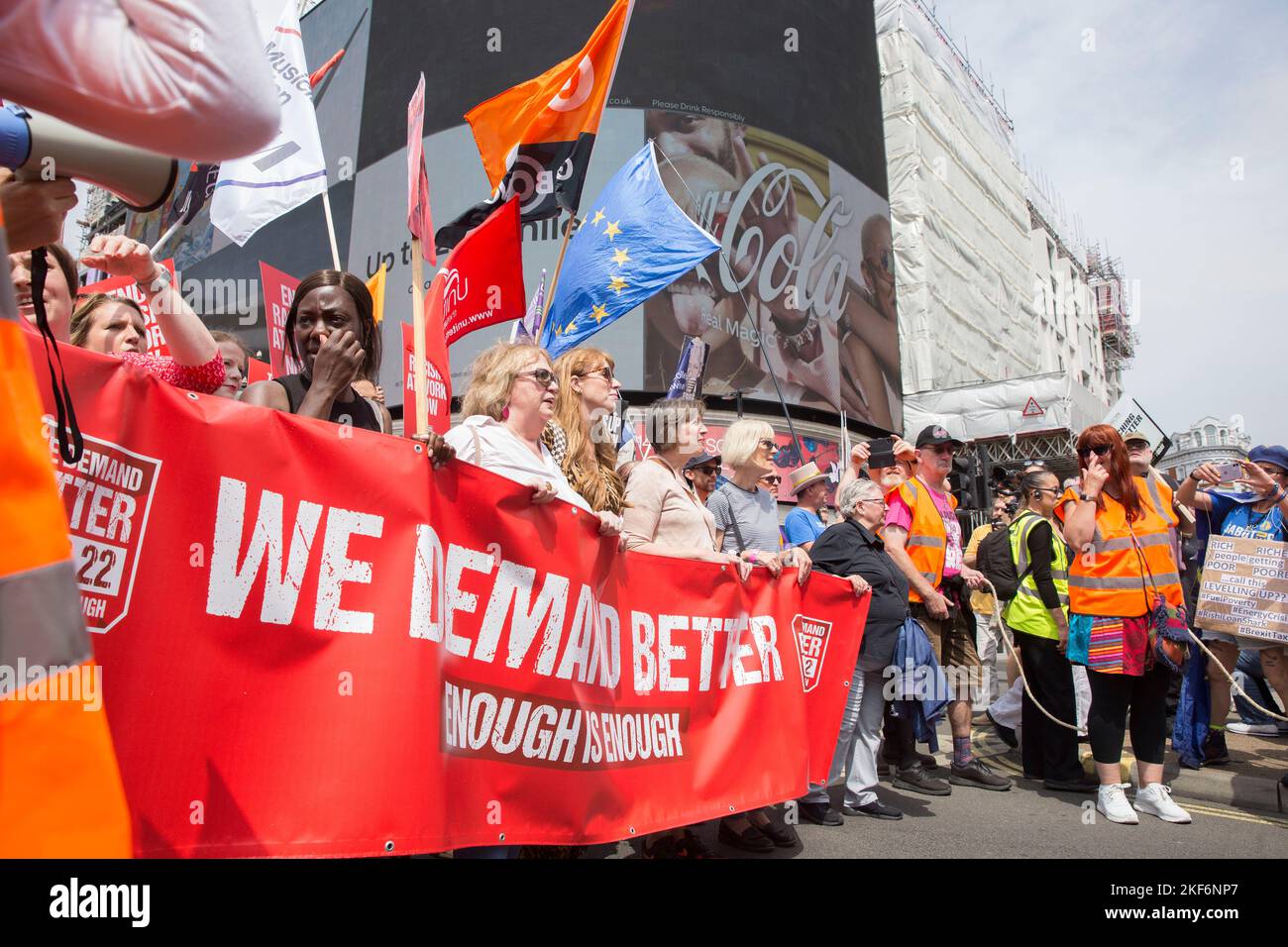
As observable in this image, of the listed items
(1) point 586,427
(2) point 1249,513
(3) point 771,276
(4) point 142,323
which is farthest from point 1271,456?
(3) point 771,276

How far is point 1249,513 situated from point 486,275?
513cm

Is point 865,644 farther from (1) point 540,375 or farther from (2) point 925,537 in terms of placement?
(1) point 540,375

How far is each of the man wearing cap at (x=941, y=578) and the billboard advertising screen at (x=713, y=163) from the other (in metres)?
17.1

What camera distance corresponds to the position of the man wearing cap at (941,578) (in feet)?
18.8

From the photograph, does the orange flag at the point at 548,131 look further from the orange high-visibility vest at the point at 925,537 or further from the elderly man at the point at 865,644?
the orange high-visibility vest at the point at 925,537

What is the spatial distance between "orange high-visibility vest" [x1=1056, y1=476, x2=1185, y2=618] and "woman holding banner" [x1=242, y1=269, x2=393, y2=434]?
4.00m

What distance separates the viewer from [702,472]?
5367 mm

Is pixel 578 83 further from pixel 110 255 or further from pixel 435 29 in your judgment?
pixel 435 29

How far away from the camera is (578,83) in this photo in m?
5.82

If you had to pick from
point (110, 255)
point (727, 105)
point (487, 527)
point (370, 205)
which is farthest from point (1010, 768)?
point (370, 205)

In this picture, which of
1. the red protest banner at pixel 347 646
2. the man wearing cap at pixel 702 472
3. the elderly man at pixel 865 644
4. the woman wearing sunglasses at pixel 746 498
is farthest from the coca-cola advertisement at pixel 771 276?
the red protest banner at pixel 347 646

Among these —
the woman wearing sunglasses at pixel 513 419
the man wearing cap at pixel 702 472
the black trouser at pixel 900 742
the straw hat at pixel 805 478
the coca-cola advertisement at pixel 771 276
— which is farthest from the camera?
the coca-cola advertisement at pixel 771 276

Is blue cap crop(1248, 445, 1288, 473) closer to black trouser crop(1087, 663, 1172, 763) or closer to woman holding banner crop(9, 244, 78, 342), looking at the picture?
black trouser crop(1087, 663, 1172, 763)

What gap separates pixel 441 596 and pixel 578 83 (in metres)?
4.35
